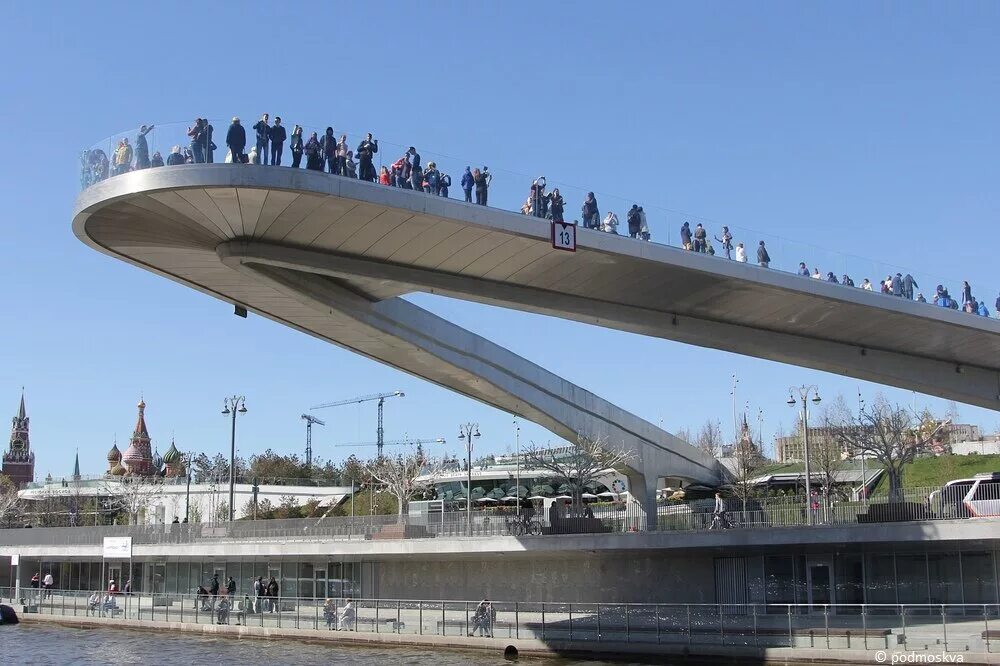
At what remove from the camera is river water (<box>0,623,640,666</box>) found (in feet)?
98.6

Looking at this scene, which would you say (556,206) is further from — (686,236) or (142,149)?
(142,149)

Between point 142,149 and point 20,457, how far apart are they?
542 ft

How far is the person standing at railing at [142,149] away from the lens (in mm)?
27656

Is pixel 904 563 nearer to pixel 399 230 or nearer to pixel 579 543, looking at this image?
pixel 579 543

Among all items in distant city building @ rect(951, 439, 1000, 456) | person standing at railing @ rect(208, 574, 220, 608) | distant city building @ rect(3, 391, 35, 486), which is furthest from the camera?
distant city building @ rect(3, 391, 35, 486)

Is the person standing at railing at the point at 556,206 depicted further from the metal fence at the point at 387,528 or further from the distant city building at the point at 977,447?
the distant city building at the point at 977,447

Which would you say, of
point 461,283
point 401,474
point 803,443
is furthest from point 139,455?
point 461,283

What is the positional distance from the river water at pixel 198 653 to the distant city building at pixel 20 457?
146 m

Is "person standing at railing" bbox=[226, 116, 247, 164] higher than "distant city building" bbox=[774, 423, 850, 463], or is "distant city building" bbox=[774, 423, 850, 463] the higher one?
"person standing at railing" bbox=[226, 116, 247, 164]

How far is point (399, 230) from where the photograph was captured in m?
30.6

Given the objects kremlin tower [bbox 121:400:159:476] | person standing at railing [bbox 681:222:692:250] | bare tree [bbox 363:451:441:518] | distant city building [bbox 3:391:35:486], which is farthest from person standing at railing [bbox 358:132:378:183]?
distant city building [bbox 3:391:35:486]

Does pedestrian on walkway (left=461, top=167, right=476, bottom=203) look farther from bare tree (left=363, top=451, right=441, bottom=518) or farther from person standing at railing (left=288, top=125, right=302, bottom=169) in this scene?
bare tree (left=363, top=451, right=441, bottom=518)

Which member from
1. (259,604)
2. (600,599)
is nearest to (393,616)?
(259,604)

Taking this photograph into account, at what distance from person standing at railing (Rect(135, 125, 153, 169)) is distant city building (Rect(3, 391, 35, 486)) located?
15953 centimetres
